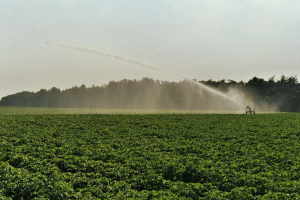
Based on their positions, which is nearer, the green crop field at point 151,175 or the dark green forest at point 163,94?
the green crop field at point 151,175

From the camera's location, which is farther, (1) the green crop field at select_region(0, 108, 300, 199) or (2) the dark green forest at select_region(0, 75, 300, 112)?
(2) the dark green forest at select_region(0, 75, 300, 112)

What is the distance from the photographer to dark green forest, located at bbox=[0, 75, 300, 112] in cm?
9568

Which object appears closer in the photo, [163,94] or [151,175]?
[151,175]

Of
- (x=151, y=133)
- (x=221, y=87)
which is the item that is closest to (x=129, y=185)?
(x=151, y=133)

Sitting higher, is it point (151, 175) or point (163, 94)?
point (163, 94)

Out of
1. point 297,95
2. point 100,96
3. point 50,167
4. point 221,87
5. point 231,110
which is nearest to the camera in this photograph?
point 50,167

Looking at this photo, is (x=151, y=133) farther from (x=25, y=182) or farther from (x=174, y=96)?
(x=174, y=96)

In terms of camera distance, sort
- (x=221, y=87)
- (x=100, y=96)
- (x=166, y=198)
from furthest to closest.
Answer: (x=100, y=96) → (x=221, y=87) → (x=166, y=198)

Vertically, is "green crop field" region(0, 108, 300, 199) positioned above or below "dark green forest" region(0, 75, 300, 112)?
below

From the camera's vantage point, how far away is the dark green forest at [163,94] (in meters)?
95.7

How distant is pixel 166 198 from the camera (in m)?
8.77

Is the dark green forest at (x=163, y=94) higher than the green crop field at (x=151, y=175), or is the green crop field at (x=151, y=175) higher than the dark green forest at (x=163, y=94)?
the dark green forest at (x=163, y=94)

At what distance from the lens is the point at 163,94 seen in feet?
328

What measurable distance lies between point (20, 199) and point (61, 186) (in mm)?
1520
